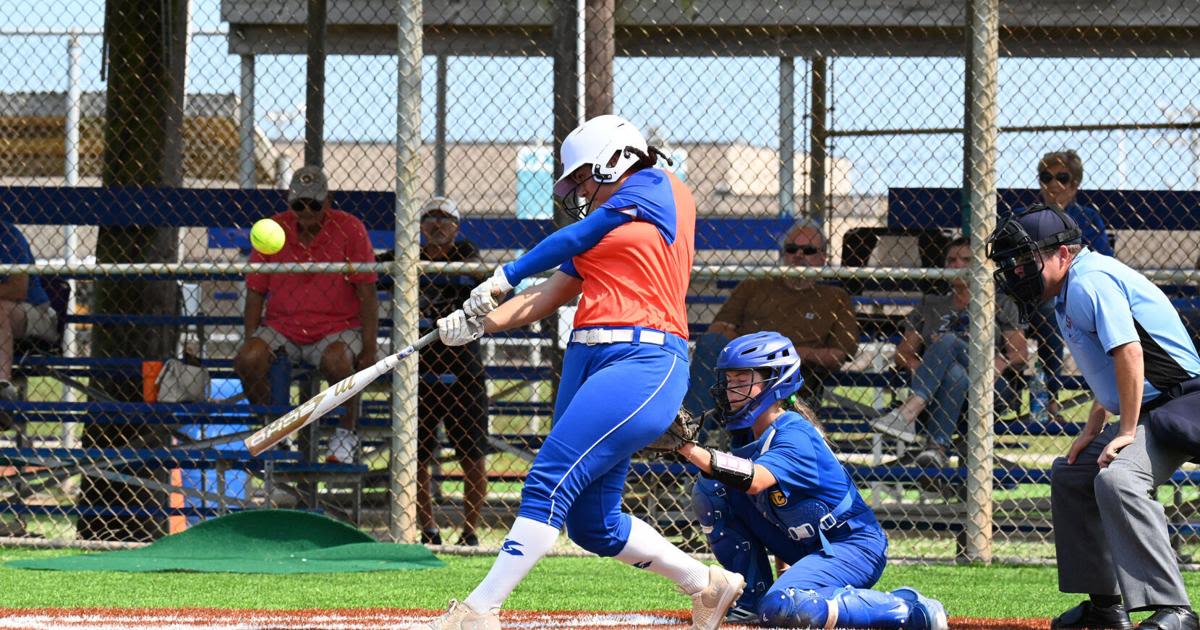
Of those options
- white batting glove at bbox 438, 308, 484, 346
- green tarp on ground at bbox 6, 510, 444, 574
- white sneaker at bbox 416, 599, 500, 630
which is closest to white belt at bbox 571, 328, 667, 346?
white batting glove at bbox 438, 308, 484, 346

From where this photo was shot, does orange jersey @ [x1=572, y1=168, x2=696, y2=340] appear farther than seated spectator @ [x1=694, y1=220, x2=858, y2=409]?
No

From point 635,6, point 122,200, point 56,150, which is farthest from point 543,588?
point 56,150

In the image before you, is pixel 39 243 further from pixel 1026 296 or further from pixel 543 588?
pixel 1026 296

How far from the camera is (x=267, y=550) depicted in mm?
7508

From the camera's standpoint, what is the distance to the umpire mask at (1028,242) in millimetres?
5051

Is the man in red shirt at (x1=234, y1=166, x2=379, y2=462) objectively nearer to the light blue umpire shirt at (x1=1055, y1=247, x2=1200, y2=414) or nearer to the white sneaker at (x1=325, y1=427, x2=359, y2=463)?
the white sneaker at (x1=325, y1=427, x2=359, y2=463)

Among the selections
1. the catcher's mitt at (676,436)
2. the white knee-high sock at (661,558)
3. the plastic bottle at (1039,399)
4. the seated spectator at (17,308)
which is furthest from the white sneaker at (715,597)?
the seated spectator at (17,308)

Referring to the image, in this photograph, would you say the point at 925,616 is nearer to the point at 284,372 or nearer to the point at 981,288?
the point at 981,288

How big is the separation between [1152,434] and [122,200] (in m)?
6.16

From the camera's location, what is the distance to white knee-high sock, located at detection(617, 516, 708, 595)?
188 inches

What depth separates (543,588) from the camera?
6734 millimetres

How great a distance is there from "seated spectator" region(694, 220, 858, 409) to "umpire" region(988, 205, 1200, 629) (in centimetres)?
320

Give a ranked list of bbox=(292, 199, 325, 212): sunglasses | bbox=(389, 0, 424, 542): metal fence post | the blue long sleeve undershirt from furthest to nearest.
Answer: bbox=(292, 199, 325, 212): sunglasses
bbox=(389, 0, 424, 542): metal fence post
the blue long sleeve undershirt

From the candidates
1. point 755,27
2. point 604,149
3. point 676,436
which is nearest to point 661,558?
point 676,436
